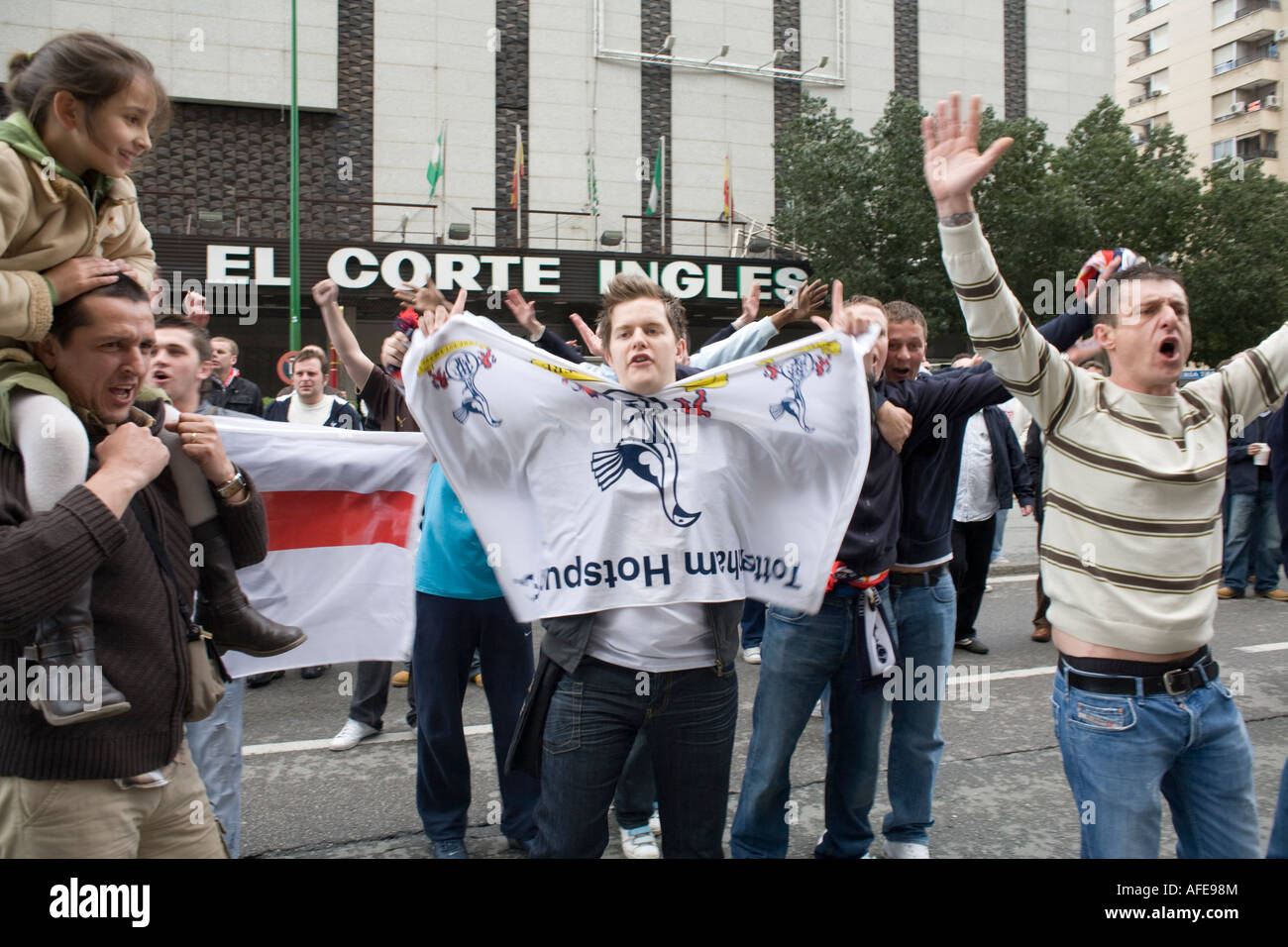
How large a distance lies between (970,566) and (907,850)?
390 centimetres

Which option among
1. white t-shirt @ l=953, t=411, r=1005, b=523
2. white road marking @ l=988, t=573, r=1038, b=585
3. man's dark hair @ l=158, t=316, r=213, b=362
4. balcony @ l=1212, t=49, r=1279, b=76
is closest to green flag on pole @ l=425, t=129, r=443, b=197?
white road marking @ l=988, t=573, r=1038, b=585

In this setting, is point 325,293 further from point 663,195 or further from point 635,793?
point 663,195

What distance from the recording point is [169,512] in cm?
218

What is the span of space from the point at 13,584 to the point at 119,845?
0.56m

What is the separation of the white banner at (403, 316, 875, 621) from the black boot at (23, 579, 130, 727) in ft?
3.38

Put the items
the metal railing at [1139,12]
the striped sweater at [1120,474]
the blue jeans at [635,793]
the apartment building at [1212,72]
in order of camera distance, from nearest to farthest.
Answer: the striped sweater at [1120,474] → the blue jeans at [635,793] → the apartment building at [1212,72] → the metal railing at [1139,12]

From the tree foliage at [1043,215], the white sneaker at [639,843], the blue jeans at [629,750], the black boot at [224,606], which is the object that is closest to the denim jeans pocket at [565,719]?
the blue jeans at [629,750]

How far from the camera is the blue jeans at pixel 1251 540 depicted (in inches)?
348

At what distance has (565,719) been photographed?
8.09 feet

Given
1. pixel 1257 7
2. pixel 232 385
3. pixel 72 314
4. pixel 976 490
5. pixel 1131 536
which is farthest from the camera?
pixel 1257 7

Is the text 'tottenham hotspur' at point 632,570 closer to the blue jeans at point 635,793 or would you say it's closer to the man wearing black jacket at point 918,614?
the man wearing black jacket at point 918,614

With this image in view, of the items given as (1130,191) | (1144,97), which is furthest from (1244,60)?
(1130,191)

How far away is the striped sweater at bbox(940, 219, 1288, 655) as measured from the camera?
95.4 inches

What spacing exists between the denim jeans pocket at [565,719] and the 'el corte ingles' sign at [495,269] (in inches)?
676
